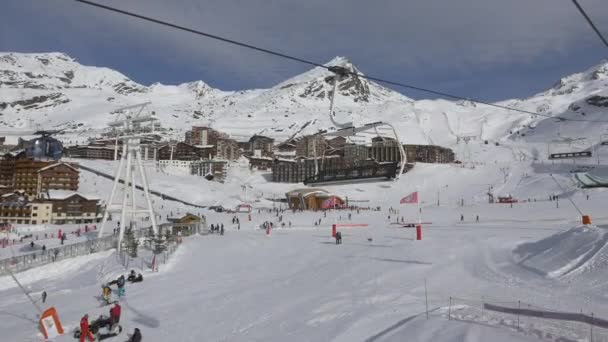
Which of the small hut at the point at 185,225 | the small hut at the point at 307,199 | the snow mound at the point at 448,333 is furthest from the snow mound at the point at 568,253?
the small hut at the point at 307,199

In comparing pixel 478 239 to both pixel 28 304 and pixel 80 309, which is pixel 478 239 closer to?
pixel 80 309

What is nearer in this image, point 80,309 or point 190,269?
point 80,309

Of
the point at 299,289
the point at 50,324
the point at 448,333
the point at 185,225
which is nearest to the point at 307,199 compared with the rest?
the point at 185,225

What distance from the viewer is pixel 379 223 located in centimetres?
4203

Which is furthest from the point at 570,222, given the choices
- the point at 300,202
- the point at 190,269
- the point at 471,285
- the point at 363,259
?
the point at 300,202

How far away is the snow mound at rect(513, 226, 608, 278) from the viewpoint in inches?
591

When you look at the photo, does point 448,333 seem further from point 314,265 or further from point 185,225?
point 185,225

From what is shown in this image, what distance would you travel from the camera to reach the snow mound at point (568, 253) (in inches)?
591

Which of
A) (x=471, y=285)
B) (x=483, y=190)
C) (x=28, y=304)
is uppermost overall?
(x=483, y=190)

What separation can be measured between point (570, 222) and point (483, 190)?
33030mm

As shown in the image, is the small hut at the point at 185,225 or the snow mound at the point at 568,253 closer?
the snow mound at the point at 568,253

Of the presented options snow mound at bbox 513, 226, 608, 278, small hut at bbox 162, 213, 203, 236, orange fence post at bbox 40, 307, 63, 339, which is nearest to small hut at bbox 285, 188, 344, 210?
small hut at bbox 162, 213, 203, 236

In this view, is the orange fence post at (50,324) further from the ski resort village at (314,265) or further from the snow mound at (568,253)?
the snow mound at (568,253)

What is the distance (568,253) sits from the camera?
53.7 feet
